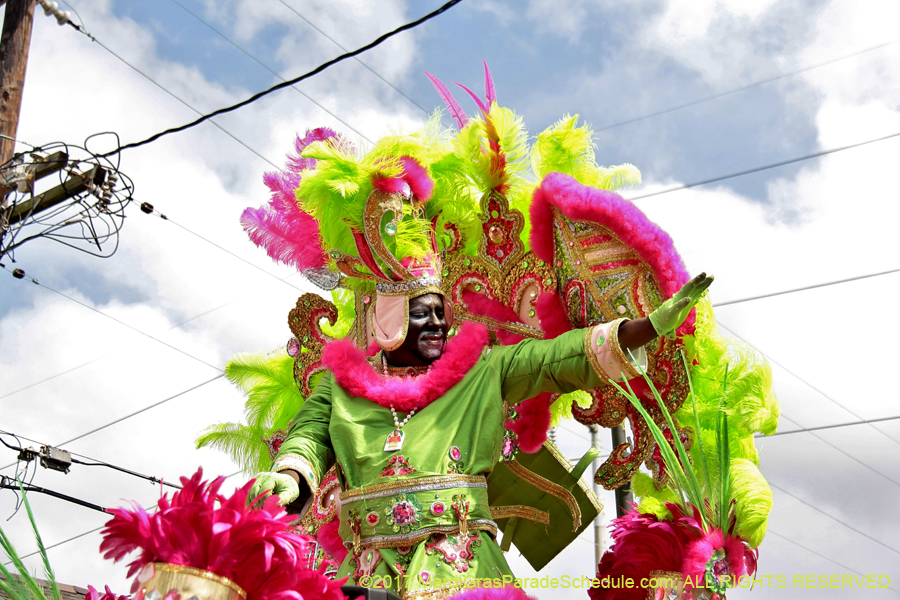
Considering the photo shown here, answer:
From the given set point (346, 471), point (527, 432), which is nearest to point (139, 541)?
point (346, 471)

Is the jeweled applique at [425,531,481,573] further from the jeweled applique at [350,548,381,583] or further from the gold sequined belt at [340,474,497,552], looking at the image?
the jeweled applique at [350,548,381,583]

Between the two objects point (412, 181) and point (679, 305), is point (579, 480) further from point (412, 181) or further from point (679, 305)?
point (412, 181)

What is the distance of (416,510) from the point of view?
2.82 m

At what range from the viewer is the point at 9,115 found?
5203 millimetres

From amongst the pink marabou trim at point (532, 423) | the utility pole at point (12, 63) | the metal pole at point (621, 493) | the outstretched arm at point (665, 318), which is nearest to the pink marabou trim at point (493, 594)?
the outstretched arm at point (665, 318)

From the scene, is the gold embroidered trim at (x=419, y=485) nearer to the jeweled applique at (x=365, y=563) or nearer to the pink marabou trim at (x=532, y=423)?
the jeweled applique at (x=365, y=563)

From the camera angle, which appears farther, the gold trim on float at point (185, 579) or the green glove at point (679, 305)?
the green glove at point (679, 305)

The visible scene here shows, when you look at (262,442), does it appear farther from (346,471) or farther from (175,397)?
(175,397)

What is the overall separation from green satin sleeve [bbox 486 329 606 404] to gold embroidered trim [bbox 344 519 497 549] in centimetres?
48

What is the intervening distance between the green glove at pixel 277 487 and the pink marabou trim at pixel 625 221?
135 centimetres

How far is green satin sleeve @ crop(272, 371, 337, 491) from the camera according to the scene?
2910 millimetres

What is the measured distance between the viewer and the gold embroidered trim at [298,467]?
2881 mm

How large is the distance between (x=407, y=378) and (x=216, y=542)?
1.40 m

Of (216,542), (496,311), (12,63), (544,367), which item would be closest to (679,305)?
(544,367)
